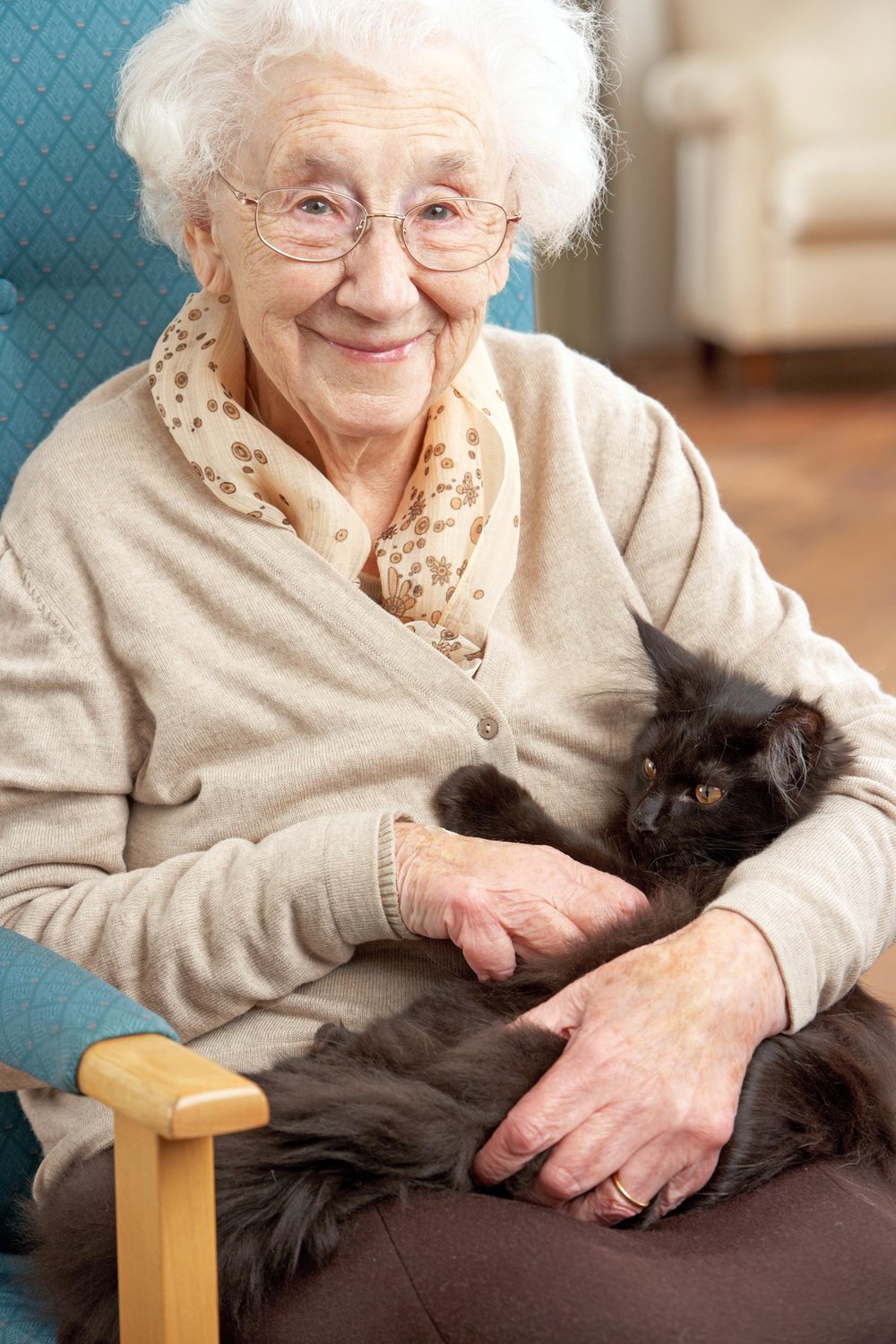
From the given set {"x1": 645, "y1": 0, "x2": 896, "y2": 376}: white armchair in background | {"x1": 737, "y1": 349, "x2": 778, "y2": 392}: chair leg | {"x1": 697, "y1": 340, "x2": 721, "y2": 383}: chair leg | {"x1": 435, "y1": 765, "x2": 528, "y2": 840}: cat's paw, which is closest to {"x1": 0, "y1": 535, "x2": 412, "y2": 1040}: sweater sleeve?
{"x1": 435, "y1": 765, "x2": 528, "y2": 840}: cat's paw

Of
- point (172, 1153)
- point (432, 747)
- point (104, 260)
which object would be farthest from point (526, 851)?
point (104, 260)

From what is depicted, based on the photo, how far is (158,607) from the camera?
4.72ft

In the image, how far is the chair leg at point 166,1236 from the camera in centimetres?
92

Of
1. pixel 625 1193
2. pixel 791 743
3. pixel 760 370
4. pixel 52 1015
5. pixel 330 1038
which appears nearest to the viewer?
pixel 52 1015

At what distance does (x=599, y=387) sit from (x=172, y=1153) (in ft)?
3.43

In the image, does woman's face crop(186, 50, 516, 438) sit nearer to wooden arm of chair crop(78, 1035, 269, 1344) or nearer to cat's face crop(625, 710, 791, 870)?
cat's face crop(625, 710, 791, 870)

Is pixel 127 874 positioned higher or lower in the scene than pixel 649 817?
lower

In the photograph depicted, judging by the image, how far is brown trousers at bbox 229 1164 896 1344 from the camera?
1.00m

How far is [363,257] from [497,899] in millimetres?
619

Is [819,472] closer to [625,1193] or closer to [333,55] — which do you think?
[333,55]

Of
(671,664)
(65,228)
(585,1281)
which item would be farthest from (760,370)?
(585,1281)

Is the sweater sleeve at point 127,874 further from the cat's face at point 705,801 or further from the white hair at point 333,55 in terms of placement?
the white hair at point 333,55

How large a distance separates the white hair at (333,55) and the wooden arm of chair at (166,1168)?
2.93ft

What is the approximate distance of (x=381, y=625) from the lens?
1457mm
